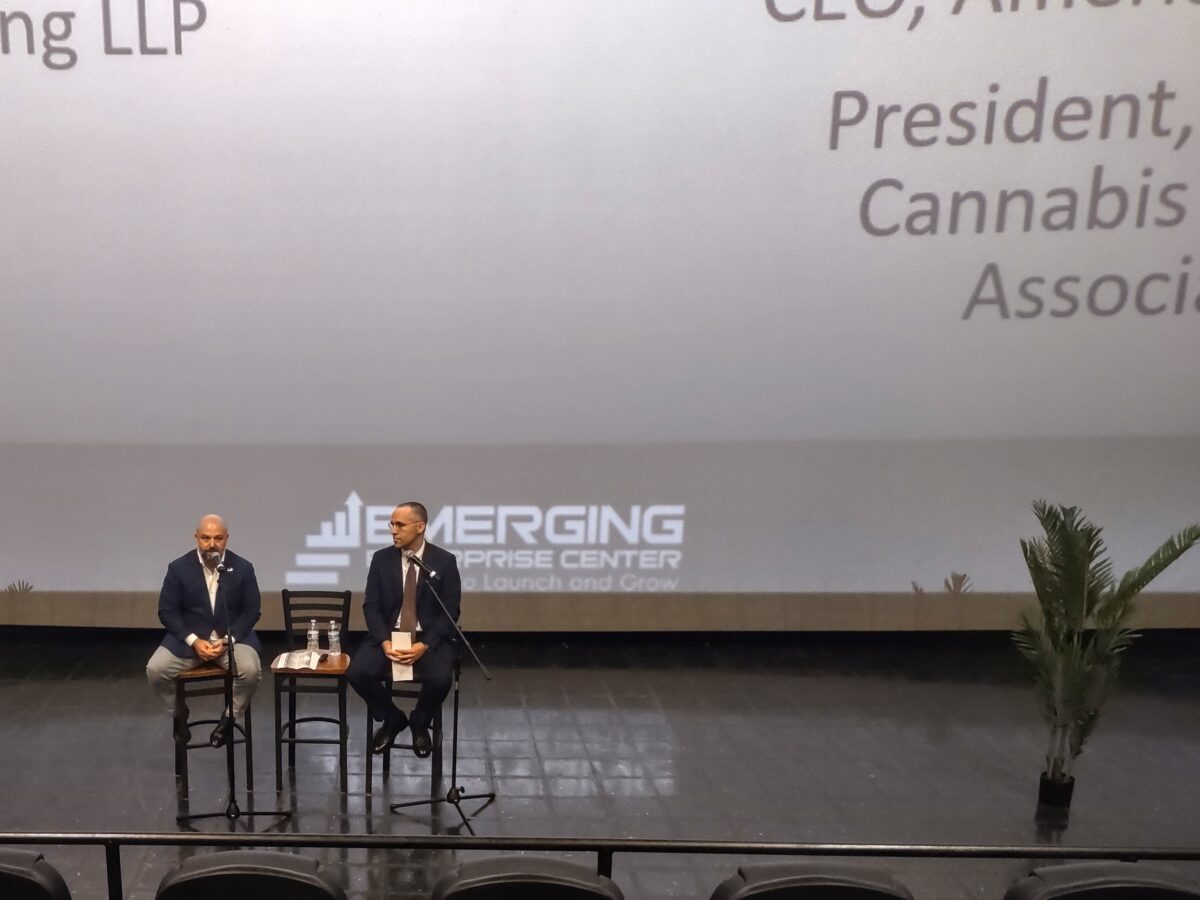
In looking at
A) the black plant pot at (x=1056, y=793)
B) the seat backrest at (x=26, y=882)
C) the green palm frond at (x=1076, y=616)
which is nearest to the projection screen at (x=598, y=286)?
the green palm frond at (x=1076, y=616)

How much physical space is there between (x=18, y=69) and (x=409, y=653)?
11.8 ft

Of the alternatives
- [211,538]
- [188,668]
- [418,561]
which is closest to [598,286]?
[418,561]

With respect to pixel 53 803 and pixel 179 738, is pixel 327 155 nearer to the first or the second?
pixel 179 738

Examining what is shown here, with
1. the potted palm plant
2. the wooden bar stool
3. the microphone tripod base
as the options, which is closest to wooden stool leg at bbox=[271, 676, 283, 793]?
the wooden bar stool

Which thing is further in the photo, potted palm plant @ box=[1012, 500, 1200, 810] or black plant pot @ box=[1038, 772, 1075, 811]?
black plant pot @ box=[1038, 772, 1075, 811]

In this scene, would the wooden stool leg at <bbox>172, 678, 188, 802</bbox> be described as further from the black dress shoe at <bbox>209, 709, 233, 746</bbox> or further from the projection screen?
the projection screen

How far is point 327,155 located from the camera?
14.8 ft

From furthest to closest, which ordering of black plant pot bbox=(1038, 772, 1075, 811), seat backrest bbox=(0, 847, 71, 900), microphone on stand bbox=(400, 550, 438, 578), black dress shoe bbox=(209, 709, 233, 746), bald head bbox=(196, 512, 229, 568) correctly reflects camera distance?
black plant pot bbox=(1038, 772, 1075, 811), bald head bbox=(196, 512, 229, 568), black dress shoe bbox=(209, 709, 233, 746), microphone on stand bbox=(400, 550, 438, 578), seat backrest bbox=(0, 847, 71, 900)

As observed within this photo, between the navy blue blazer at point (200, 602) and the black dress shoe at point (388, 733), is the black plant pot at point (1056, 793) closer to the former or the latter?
the black dress shoe at point (388, 733)

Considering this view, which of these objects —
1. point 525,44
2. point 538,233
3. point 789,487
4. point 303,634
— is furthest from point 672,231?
point 303,634

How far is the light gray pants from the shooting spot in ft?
11.3

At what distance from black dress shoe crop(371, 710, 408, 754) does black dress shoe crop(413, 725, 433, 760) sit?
3.0 inches

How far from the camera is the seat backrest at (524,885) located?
1626 mm

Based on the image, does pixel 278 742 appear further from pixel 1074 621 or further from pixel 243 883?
pixel 1074 621
